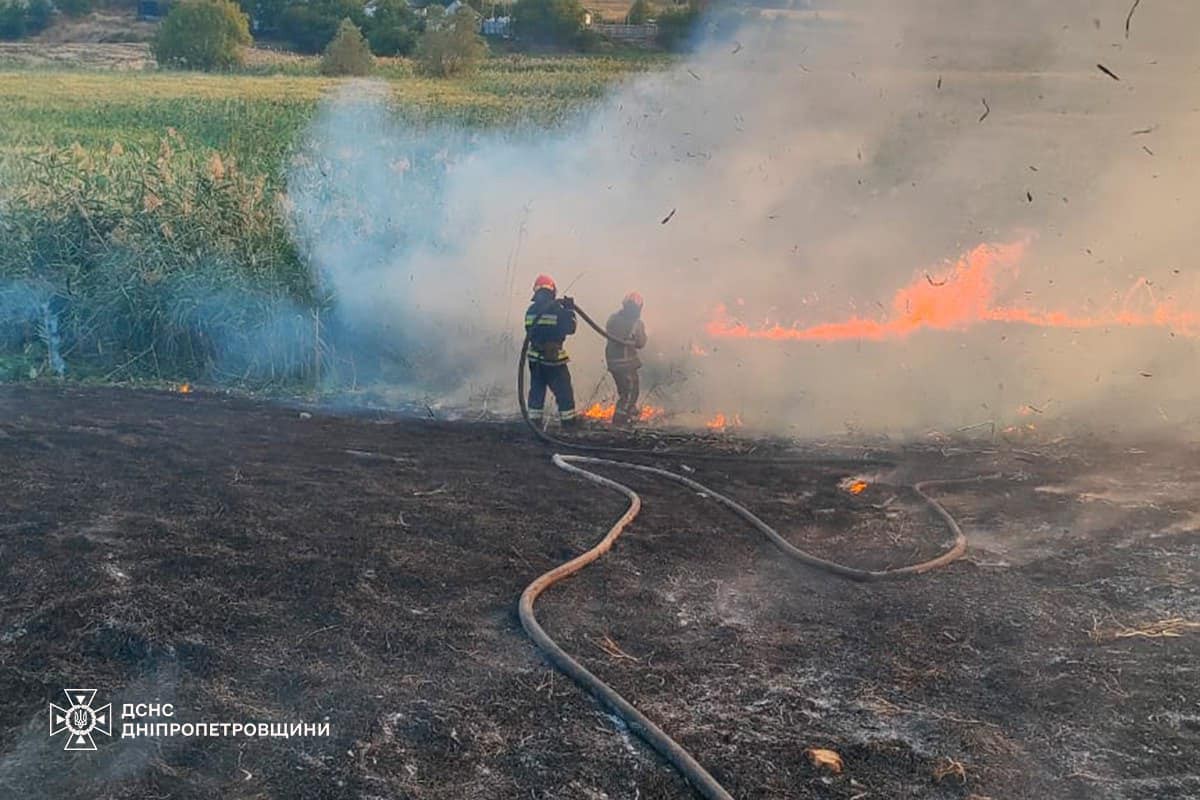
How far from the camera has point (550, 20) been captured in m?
19.2

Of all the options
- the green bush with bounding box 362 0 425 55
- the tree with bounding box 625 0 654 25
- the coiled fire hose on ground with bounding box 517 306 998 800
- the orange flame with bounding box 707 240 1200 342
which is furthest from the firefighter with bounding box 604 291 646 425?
the green bush with bounding box 362 0 425 55

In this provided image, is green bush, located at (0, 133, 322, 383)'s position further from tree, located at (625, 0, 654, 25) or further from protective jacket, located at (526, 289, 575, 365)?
tree, located at (625, 0, 654, 25)

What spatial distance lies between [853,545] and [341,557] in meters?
3.22

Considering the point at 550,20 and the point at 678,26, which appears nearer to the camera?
the point at 678,26

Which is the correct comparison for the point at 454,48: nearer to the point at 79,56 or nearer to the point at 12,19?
the point at 79,56

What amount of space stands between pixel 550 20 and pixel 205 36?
2330 centimetres

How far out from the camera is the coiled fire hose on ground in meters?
4.24

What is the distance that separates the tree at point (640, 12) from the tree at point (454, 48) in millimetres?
9695

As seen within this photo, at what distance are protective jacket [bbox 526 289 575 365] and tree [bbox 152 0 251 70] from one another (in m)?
32.6

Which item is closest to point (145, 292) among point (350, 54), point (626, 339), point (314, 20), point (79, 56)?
point (626, 339)

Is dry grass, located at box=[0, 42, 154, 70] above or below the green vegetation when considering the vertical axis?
above

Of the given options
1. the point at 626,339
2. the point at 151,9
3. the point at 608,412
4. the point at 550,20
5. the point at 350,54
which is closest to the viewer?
the point at 626,339

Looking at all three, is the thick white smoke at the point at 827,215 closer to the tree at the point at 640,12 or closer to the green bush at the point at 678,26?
the green bush at the point at 678,26

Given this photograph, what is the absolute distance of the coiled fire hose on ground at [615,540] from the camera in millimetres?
4238
